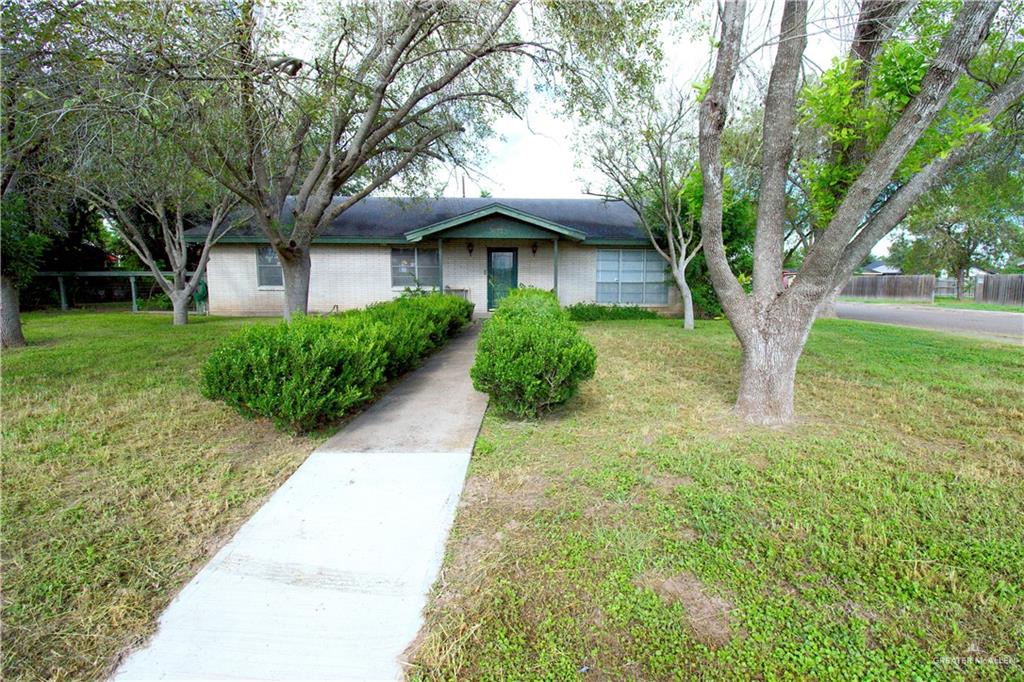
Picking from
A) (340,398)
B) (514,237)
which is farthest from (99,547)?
(514,237)

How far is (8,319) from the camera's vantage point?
337 inches

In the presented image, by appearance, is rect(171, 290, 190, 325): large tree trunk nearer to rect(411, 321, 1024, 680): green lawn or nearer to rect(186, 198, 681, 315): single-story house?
rect(186, 198, 681, 315): single-story house

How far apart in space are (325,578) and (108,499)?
6.00 feet

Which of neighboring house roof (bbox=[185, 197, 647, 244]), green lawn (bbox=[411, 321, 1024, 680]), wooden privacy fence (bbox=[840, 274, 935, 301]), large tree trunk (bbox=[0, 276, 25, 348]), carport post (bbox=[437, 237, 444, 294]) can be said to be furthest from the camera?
wooden privacy fence (bbox=[840, 274, 935, 301])

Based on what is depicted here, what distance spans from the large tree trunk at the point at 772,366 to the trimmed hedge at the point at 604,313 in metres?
9.42

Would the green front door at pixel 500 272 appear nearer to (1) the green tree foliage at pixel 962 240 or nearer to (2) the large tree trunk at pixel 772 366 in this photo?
(2) the large tree trunk at pixel 772 366

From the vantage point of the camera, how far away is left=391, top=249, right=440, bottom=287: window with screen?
1462 centimetres

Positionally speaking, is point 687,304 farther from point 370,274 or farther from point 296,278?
point 370,274

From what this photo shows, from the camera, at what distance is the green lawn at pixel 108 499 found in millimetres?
1927

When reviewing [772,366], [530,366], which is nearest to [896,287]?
[772,366]

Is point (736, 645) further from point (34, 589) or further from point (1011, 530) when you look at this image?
point (34, 589)

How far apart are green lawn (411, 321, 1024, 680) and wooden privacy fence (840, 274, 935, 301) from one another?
31832 mm

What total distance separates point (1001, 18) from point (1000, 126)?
130 centimetres

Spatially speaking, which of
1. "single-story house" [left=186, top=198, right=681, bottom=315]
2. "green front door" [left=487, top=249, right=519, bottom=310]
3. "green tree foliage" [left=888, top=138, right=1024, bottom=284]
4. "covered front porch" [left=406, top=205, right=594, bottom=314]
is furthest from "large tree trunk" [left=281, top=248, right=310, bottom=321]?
"green tree foliage" [left=888, top=138, right=1024, bottom=284]
